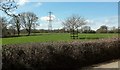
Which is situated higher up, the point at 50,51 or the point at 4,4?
the point at 4,4

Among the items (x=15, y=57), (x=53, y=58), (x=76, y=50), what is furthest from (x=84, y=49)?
(x=15, y=57)

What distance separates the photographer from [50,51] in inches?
Answer: 464

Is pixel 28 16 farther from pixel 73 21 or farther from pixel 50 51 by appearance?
pixel 50 51

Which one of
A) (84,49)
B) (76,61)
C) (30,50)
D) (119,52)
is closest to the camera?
(30,50)

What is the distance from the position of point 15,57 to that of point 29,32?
7029 cm

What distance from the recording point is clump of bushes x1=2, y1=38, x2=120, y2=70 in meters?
10.2

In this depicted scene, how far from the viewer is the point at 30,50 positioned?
11078 millimetres

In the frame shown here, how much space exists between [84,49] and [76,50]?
2.89 feet

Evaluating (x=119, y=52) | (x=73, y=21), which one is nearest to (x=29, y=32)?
(x=73, y=21)

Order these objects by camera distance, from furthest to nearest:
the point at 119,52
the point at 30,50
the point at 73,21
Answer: the point at 73,21
the point at 119,52
the point at 30,50

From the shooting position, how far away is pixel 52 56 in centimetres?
1168

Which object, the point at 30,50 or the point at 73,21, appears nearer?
the point at 30,50

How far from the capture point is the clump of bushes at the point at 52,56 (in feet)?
33.6

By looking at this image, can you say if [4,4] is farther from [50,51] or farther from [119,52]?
[119,52]
